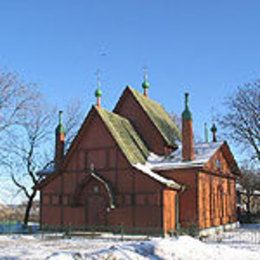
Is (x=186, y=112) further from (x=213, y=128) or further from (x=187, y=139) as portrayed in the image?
(x=213, y=128)

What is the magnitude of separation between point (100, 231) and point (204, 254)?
44.9 ft

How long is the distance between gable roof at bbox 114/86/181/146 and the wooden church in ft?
0.69

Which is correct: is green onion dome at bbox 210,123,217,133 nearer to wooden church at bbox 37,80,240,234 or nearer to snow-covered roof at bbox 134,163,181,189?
wooden church at bbox 37,80,240,234

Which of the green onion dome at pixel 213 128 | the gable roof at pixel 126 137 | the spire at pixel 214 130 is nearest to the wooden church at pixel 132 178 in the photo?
the gable roof at pixel 126 137

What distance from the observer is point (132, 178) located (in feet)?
90.7

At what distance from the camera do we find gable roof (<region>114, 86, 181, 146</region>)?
32.5m

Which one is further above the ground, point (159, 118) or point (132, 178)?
point (159, 118)

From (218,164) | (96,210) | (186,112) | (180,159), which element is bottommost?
(96,210)

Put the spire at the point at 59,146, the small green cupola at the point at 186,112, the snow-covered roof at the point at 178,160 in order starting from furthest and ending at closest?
the spire at the point at 59,146
the small green cupola at the point at 186,112
the snow-covered roof at the point at 178,160

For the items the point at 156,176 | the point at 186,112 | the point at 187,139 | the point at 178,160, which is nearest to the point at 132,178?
the point at 156,176

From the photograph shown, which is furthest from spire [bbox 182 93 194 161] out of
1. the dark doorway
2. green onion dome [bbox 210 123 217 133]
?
green onion dome [bbox 210 123 217 133]

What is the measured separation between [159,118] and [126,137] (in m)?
5.22

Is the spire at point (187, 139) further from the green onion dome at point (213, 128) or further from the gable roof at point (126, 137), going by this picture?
the green onion dome at point (213, 128)

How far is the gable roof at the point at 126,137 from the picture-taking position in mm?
28508
